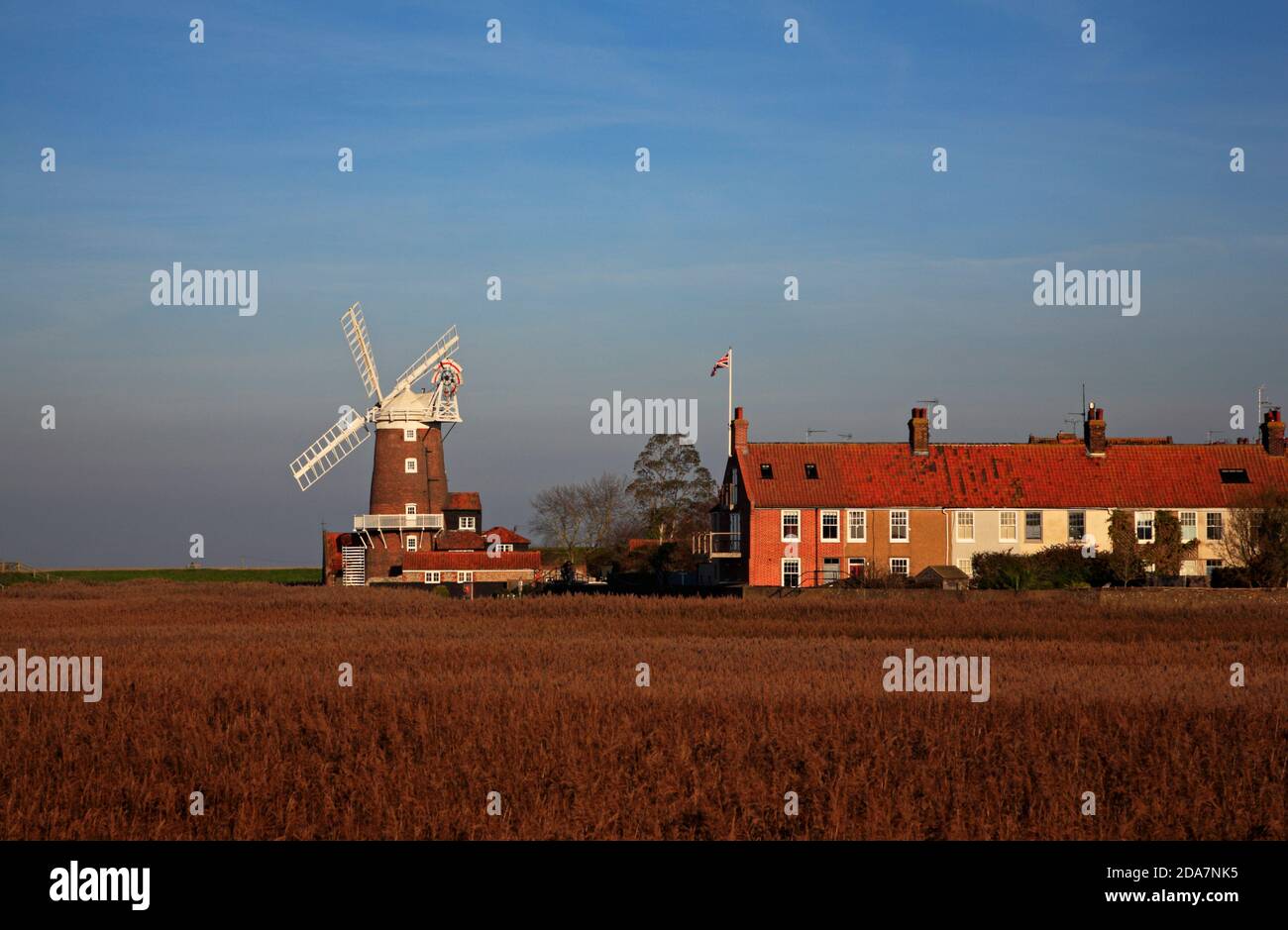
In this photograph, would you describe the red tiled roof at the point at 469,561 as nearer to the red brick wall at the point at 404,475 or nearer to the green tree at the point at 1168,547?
the red brick wall at the point at 404,475

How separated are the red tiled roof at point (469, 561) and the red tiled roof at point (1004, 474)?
75.7ft

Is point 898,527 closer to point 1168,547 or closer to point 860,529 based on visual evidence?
point 860,529

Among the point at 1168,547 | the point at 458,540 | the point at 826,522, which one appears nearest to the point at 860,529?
the point at 826,522

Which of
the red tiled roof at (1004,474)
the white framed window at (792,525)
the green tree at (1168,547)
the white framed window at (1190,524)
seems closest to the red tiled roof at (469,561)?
the red tiled roof at (1004,474)

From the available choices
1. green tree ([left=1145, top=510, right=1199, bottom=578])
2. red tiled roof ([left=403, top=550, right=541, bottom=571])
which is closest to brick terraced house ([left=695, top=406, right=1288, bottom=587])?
green tree ([left=1145, top=510, right=1199, bottom=578])

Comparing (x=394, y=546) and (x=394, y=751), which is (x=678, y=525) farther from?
(x=394, y=751)

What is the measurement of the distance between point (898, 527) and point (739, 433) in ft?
27.9

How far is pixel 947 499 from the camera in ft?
213

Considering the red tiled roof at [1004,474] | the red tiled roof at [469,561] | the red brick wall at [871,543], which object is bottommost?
the red tiled roof at [469,561]

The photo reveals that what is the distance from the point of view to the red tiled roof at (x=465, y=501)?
291 ft

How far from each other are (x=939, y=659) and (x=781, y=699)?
31.0 feet
